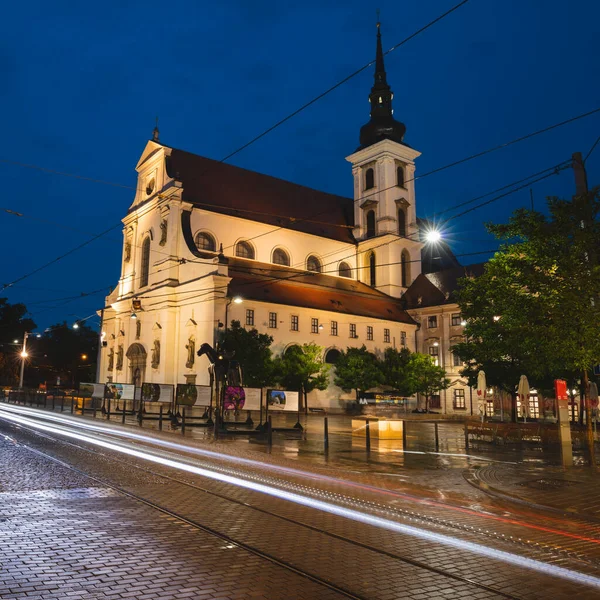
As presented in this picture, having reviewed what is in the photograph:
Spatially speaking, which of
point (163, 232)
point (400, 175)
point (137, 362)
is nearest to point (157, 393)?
point (137, 362)

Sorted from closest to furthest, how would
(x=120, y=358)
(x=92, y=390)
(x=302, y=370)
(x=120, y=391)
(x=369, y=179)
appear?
(x=120, y=391) → (x=92, y=390) → (x=302, y=370) → (x=120, y=358) → (x=369, y=179)

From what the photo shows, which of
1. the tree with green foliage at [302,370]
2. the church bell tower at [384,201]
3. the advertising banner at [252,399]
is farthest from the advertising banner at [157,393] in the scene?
the church bell tower at [384,201]

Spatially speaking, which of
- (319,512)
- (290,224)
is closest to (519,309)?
(319,512)

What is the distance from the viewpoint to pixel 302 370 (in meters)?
42.7

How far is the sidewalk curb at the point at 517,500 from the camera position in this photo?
859cm

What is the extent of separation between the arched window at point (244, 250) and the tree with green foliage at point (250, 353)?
9818 mm

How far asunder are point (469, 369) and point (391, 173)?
31.5m

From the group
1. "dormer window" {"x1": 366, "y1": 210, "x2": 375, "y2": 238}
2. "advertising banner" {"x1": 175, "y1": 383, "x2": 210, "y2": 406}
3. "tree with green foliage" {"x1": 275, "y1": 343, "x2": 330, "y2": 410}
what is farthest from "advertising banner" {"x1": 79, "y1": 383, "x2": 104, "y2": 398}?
"dormer window" {"x1": 366, "y1": 210, "x2": 375, "y2": 238}

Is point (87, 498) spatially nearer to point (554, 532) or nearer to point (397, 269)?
point (554, 532)

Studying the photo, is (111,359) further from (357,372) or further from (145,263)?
(357,372)

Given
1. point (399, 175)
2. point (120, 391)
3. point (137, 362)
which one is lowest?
point (120, 391)

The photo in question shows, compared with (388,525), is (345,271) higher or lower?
higher

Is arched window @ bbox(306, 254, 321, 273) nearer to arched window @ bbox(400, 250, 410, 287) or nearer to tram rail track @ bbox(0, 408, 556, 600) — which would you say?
arched window @ bbox(400, 250, 410, 287)

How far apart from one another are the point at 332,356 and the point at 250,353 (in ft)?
34.4
